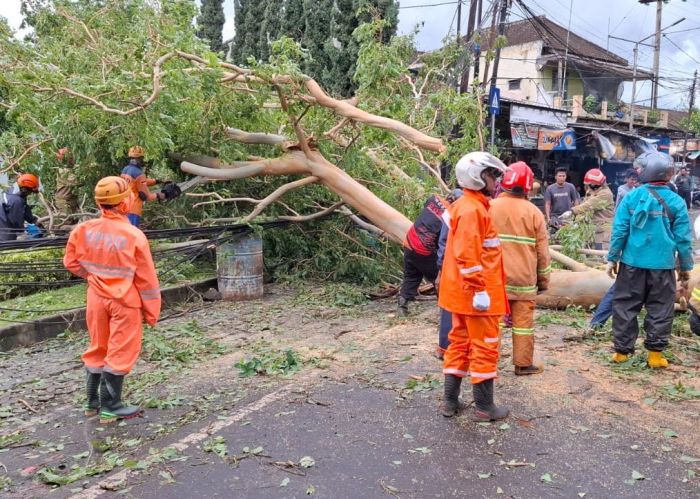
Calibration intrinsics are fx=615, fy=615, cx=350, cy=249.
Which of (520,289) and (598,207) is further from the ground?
(598,207)

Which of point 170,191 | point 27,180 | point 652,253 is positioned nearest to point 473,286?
point 652,253

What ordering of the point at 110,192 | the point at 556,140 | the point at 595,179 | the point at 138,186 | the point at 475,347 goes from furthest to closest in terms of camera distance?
1. the point at 556,140
2. the point at 595,179
3. the point at 138,186
4. the point at 110,192
5. the point at 475,347

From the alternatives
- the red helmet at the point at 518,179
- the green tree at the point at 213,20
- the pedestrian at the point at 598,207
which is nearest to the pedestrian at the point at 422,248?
the red helmet at the point at 518,179

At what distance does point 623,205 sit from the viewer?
16.3 ft

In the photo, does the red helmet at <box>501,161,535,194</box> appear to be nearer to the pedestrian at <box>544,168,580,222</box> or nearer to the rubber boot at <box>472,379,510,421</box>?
the rubber boot at <box>472,379,510,421</box>

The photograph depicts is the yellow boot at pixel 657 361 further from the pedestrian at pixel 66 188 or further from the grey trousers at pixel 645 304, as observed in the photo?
the pedestrian at pixel 66 188

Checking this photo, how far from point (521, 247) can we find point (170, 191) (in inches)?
200

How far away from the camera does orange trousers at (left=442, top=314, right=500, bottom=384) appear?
12.7 ft

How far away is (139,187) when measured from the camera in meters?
7.70

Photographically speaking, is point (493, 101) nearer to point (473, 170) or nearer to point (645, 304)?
point (645, 304)

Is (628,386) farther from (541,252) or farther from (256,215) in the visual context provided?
(256,215)

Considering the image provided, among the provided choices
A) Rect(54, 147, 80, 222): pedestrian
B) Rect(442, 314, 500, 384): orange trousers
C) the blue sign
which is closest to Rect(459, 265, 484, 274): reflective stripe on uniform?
Rect(442, 314, 500, 384): orange trousers

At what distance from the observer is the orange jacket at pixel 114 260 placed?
13.3 ft

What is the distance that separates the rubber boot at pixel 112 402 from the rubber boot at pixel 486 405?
2305 mm
